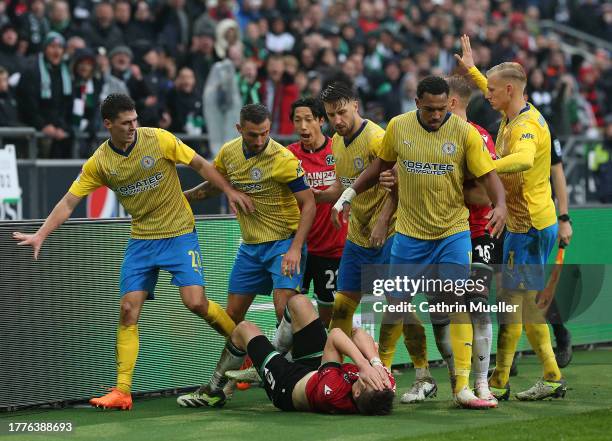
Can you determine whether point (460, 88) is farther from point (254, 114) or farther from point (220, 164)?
point (220, 164)

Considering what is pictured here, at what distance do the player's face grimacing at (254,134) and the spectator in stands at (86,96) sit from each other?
6.50 metres

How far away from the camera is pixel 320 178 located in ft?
34.1

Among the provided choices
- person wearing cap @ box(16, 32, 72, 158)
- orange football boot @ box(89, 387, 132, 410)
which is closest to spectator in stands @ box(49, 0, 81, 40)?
person wearing cap @ box(16, 32, 72, 158)

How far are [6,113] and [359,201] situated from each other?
22.0 ft

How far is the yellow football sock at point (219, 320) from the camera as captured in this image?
9641 mm

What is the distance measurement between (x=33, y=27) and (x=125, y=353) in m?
9.14

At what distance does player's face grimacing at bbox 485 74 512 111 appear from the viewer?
31.9ft

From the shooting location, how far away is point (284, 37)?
21.5m

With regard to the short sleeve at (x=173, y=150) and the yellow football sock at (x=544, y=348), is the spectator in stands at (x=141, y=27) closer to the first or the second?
the short sleeve at (x=173, y=150)

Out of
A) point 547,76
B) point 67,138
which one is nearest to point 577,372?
point 67,138

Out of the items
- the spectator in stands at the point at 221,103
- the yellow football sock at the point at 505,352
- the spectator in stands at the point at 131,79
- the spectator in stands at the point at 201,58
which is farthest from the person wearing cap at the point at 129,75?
the yellow football sock at the point at 505,352

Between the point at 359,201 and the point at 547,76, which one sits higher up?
the point at 547,76

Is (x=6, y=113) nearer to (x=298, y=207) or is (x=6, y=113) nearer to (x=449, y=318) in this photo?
(x=298, y=207)

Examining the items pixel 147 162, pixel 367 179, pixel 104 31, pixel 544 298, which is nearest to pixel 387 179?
pixel 367 179
